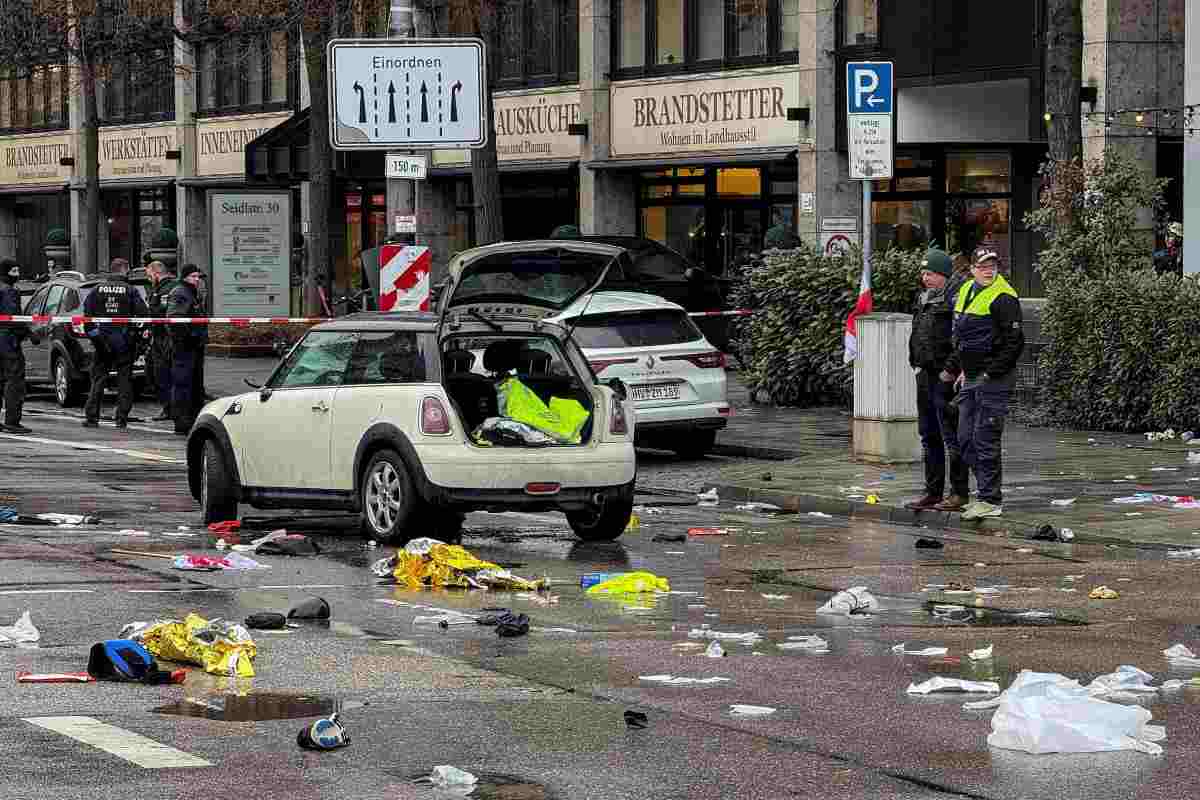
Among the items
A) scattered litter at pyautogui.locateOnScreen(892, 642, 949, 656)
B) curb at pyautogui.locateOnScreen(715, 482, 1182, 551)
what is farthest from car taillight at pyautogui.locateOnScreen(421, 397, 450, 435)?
scattered litter at pyautogui.locateOnScreen(892, 642, 949, 656)

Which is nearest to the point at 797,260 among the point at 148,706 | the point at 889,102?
the point at 889,102

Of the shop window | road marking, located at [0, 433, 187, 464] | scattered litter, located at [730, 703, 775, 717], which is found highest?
the shop window

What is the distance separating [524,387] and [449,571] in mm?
2532

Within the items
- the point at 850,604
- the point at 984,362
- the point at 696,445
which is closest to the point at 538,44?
the point at 696,445

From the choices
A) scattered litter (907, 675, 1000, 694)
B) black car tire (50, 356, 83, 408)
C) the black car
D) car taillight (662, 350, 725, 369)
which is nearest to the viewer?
scattered litter (907, 675, 1000, 694)

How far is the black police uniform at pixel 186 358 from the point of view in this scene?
81.7ft

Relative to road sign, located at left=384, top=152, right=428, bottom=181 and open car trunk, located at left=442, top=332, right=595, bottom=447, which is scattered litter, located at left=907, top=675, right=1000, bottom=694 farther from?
road sign, located at left=384, top=152, right=428, bottom=181

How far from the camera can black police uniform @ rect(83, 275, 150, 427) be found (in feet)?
86.2

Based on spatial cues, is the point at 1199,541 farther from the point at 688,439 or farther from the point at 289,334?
the point at 289,334

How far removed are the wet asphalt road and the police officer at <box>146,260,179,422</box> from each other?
10.9 metres

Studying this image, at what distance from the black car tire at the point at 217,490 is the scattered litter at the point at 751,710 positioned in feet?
24.7

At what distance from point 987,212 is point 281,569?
24.2 metres

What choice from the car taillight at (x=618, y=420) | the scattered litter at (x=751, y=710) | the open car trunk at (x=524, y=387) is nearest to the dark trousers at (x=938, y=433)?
the car taillight at (x=618, y=420)

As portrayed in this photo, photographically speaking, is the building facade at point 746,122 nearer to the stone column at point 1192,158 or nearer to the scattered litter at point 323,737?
the stone column at point 1192,158
